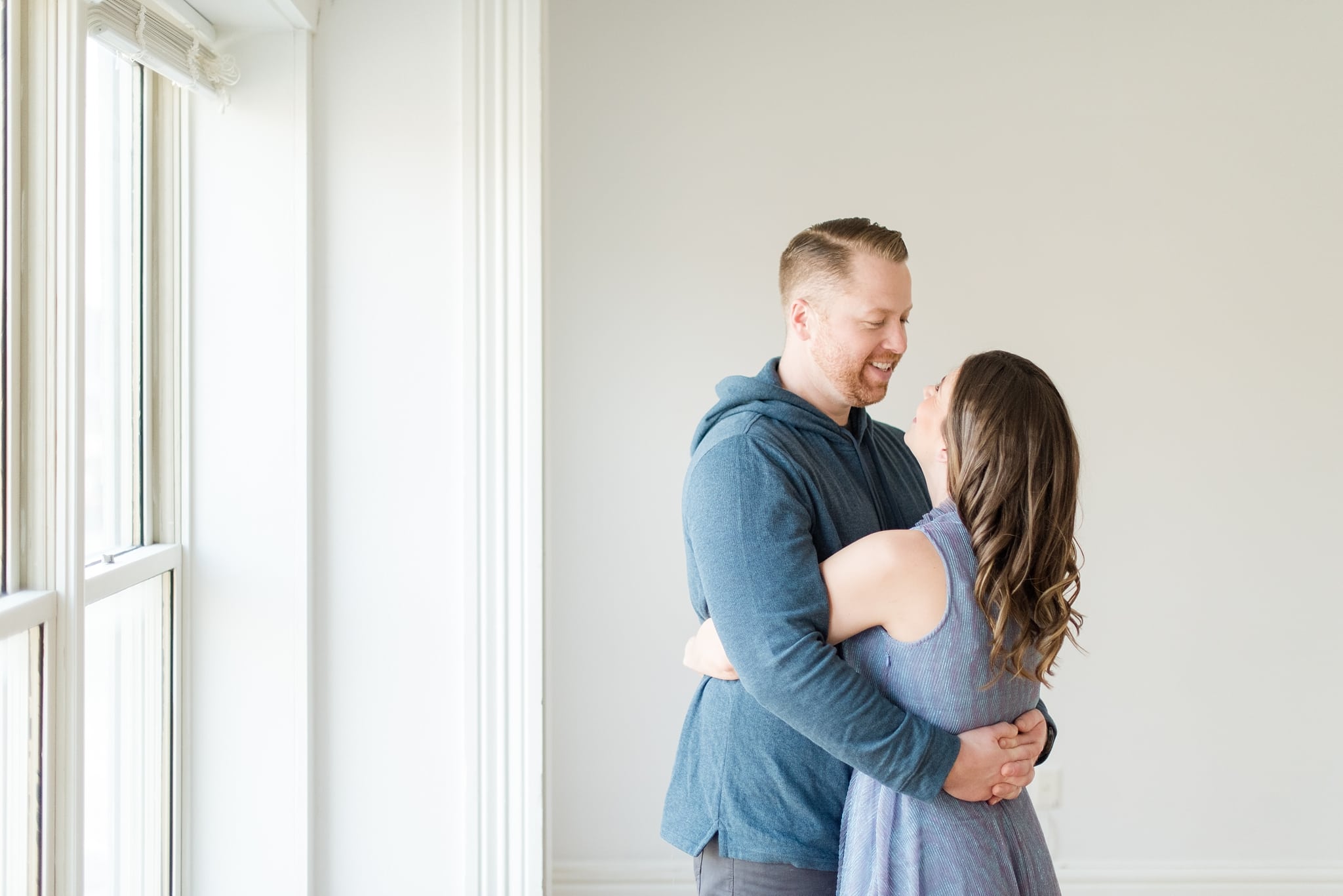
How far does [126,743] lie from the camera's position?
1256 mm

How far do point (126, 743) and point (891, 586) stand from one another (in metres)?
1.00

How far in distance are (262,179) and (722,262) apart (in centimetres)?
138

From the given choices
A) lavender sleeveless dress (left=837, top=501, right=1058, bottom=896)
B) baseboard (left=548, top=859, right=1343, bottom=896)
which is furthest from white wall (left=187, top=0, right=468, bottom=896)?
baseboard (left=548, top=859, right=1343, bottom=896)

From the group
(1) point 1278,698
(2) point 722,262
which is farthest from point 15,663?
(1) point 1278,698

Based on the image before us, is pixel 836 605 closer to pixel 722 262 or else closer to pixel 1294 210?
pixel 722 262

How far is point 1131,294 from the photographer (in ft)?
8.50

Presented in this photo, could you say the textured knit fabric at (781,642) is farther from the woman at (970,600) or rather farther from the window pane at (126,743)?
the window pane at (126,743)

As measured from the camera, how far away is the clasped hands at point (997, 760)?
115 cm

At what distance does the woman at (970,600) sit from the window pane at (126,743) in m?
0.90

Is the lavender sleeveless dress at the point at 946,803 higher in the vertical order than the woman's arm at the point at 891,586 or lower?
lower

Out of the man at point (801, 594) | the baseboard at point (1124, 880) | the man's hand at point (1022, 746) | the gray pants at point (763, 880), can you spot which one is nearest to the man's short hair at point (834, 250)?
the man at point (801, 594)

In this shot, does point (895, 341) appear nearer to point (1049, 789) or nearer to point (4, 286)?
point (4, 286)

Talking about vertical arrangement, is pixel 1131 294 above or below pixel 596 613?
A: above

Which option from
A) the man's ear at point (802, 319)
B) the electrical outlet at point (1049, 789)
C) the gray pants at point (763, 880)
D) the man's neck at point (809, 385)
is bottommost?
the electrical outlet at point (1049, 789)
